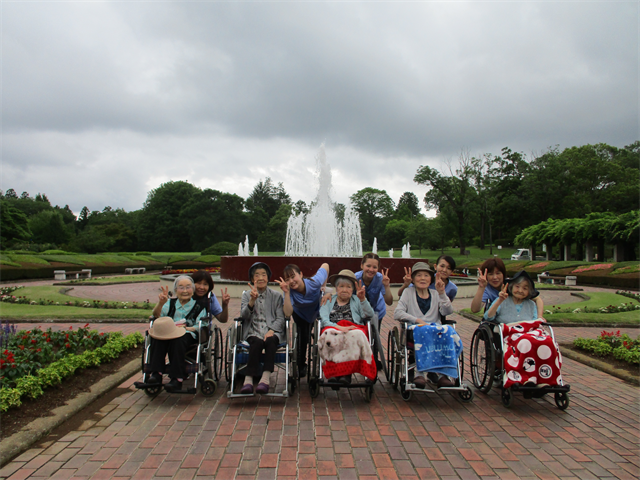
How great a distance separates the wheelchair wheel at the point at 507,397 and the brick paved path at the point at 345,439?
0.22 ft

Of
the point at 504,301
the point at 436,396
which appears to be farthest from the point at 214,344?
the point at 504,301

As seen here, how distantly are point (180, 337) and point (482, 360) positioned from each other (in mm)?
3298

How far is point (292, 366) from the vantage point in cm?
451

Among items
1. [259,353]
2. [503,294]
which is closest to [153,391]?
[259,353]

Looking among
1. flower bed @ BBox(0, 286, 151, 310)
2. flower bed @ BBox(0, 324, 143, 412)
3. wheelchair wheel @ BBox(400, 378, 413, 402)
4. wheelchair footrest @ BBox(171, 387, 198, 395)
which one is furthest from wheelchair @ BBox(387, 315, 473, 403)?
flower bed @ BBox(0, 286, 151, 310)

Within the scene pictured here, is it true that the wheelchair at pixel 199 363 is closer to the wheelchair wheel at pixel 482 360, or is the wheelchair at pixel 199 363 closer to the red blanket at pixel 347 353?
the red blanket at pixel 347 353

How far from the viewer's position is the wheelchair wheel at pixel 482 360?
4262mm

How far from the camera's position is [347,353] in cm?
410

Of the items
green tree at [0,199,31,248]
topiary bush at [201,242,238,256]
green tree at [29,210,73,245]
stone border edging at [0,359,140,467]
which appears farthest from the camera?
green tree at [29,210,73,245]

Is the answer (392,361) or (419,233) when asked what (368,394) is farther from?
(419,233)

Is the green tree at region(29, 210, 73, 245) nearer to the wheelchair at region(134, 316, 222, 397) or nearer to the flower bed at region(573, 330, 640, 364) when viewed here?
the wheelchair at region(134, 316, 222, 397)

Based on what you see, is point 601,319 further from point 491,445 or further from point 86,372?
point 86,372

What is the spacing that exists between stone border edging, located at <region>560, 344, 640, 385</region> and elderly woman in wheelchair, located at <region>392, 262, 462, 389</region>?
7.98 feet

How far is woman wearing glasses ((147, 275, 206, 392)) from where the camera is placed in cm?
418
